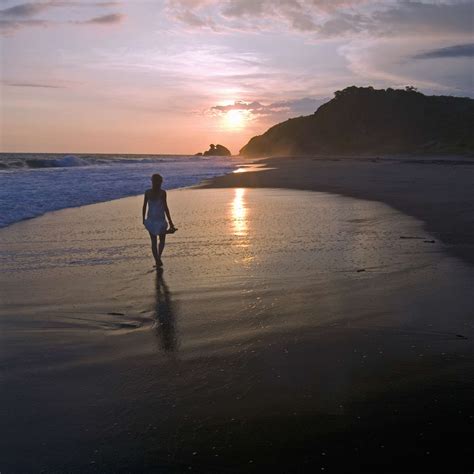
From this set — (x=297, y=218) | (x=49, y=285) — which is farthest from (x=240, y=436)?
(x=297, y=218)

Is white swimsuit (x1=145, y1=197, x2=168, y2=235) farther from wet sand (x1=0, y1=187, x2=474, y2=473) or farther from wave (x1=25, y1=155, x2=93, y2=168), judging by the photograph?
wave (x1=25, y1=155, x2=93, y2=168)

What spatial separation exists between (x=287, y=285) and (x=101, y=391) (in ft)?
11.5

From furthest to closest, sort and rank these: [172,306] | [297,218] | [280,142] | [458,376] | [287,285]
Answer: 1. [280,142]
2. [297,218]
3. [287,285]
4. [172,306]
5. [458,376]

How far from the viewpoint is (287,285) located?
684cm

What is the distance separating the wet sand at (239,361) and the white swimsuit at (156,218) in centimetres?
58

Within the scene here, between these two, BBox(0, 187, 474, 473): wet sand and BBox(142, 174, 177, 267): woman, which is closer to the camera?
BBox(0, 187, 474, 473): wet sand

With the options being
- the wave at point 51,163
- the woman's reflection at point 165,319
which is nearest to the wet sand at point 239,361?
the woman's reflection at point 165,319

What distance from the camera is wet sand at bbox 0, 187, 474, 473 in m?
3.06

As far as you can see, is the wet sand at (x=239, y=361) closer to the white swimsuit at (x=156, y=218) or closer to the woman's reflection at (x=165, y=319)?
the woman's reflection at (x=165, y=319)

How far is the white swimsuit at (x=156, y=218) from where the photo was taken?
8695mm

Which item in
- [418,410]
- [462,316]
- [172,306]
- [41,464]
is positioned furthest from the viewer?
[172,306]

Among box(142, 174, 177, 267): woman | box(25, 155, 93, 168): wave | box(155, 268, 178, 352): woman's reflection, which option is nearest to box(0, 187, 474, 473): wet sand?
box(155, 268, 178, 352): woman's reflection

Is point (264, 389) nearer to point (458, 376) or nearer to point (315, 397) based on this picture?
point (315, 397)

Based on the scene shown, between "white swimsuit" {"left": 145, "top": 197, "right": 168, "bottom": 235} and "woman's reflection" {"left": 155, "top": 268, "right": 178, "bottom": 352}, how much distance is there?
1.62m
